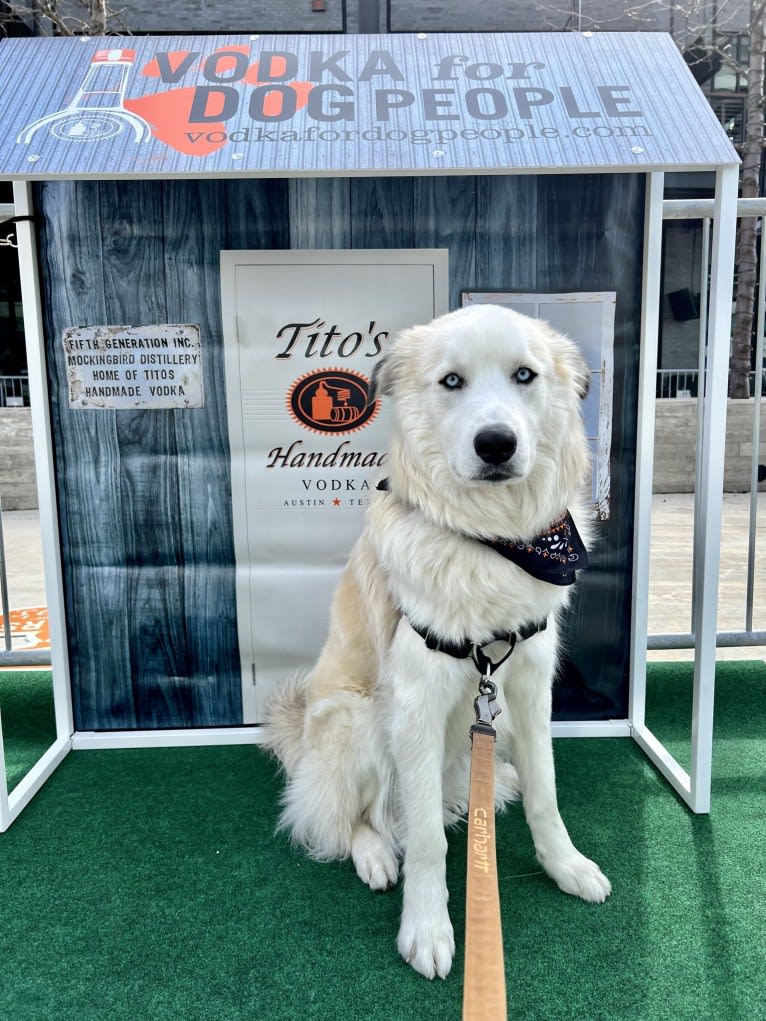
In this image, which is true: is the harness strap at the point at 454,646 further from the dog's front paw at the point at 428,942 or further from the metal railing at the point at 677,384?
the metal railing at the point at 677,384

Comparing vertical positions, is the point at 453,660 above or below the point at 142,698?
above

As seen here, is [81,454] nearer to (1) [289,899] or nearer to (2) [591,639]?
(1) [289,899]

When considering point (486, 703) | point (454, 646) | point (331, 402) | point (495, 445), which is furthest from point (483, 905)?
point (331, 402)

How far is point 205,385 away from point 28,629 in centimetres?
280

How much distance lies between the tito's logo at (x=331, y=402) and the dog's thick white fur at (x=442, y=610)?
0.72 metres

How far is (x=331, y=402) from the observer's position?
2.90 meters

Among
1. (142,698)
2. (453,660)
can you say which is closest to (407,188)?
(453,660)

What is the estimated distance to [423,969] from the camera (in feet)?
6.14

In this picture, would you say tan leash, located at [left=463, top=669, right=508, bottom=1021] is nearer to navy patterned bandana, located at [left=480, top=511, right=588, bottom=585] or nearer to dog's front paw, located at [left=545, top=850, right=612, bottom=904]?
navy patterned bandana, located at [left=480, top=511, right=588, bottom=585]

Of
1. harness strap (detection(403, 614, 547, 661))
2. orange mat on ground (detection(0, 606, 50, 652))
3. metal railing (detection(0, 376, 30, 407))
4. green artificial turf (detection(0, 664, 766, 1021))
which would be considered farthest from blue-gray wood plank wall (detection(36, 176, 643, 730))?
metal railing (detection(0, 376, 30, 407))

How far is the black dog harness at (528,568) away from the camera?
1989mm

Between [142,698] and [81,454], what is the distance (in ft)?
3.23

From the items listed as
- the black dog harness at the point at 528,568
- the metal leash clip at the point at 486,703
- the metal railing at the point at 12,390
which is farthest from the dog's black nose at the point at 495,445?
the metal railing at the point at 12,390

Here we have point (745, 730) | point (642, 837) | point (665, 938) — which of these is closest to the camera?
point (665, 938)
